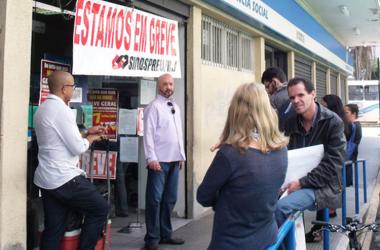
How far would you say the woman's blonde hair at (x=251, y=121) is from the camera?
2365mm

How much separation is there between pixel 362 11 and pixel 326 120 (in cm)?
1188

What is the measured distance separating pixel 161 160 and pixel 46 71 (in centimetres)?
150

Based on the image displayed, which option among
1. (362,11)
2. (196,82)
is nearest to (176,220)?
(196,82)

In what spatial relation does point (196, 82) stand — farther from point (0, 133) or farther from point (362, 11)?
point (362, 11)

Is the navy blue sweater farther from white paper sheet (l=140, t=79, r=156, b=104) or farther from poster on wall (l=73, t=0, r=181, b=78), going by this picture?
white paper sheet (l=140, t=79, r=156, b=104)

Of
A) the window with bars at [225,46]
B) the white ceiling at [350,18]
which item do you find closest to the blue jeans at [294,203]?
the window with bars at [225,46]

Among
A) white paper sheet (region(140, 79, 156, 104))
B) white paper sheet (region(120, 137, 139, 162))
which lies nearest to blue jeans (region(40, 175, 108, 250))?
white paper sheet (region(120, 137, 139, 162))

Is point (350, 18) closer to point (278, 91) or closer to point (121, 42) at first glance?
point (278, 91)

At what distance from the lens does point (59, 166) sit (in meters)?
3.47

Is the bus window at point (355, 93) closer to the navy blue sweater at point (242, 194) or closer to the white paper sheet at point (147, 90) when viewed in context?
the white paper sheet at point (147, 90)

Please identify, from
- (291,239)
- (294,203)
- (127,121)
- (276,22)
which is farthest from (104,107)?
(276,22)

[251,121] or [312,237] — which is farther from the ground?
[251,121]

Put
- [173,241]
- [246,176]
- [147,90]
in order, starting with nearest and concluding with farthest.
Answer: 1. [246,176]
2. [173,241]
3. [147,90]

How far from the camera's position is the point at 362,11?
14.1 m
